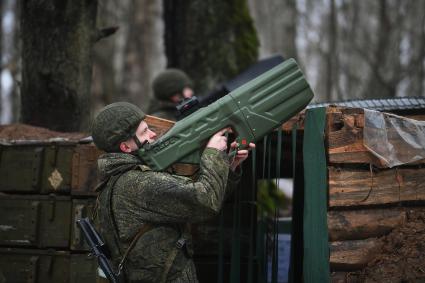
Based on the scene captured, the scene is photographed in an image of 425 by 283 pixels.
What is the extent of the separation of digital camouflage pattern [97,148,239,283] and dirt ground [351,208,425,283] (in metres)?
1.29

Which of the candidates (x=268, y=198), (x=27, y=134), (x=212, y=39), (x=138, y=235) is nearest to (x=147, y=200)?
(x=138, y=235)

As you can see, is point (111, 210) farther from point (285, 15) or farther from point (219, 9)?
point (285, 15)

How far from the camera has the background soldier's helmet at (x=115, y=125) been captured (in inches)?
132

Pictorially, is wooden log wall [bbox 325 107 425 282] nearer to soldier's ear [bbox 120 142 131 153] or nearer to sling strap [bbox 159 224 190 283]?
sling strap [bbox 159 224 190 283]

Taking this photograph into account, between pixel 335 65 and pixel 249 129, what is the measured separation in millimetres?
15347

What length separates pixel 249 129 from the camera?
3.41m

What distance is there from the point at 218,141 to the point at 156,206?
544mm

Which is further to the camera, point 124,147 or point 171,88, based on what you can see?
point 171,88

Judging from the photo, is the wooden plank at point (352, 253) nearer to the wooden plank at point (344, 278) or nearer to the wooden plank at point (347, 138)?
the wooden plank at point (344, 278)

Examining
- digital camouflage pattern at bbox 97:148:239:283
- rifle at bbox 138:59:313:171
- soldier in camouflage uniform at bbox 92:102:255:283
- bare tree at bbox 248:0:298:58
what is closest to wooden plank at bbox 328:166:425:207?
rifle at bbox 138:59:313:171

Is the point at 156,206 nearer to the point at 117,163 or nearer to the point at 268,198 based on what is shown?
the point at 117,163

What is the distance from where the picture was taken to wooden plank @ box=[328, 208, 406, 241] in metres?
3.75

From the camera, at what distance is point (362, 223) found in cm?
380

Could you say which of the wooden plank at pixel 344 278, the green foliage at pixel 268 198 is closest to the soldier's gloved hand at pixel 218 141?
the wooden plank at pixel 344 278
